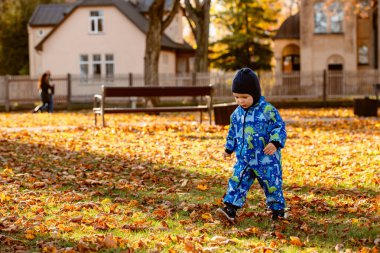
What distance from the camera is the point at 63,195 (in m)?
8.74

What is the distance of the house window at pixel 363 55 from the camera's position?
51341 mm

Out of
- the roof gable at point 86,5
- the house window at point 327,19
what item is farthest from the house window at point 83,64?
the house window at point 327,19

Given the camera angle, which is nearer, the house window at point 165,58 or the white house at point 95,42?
the white house at point 95,42

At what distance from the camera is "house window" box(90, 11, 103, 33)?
161 feet

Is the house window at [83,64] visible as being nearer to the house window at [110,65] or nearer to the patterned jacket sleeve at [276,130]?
the house window at [110,65]

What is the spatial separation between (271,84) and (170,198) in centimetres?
2797

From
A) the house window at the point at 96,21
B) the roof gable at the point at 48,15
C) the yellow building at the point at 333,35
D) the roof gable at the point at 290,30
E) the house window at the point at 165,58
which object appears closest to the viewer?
the house window at the point at 96,21

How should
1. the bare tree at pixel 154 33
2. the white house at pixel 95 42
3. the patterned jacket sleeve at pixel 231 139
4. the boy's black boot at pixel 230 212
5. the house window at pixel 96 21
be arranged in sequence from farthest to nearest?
the house window at pixel 96 21 → the white house at pixel 95 42 → the bare tree at pixel 154 33 → the patterned jacket sleeve at pixel 231 139 → the boy's black boot at pixel 230 212

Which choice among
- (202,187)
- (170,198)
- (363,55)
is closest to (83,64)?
(363,55)

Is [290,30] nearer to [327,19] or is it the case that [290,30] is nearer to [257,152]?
[327,19]

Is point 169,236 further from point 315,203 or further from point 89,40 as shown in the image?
point 89,40

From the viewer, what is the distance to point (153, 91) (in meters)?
19.8

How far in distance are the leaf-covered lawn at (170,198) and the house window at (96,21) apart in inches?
1343

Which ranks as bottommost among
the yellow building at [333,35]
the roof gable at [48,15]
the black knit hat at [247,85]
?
the black knit hat at [247,85]
